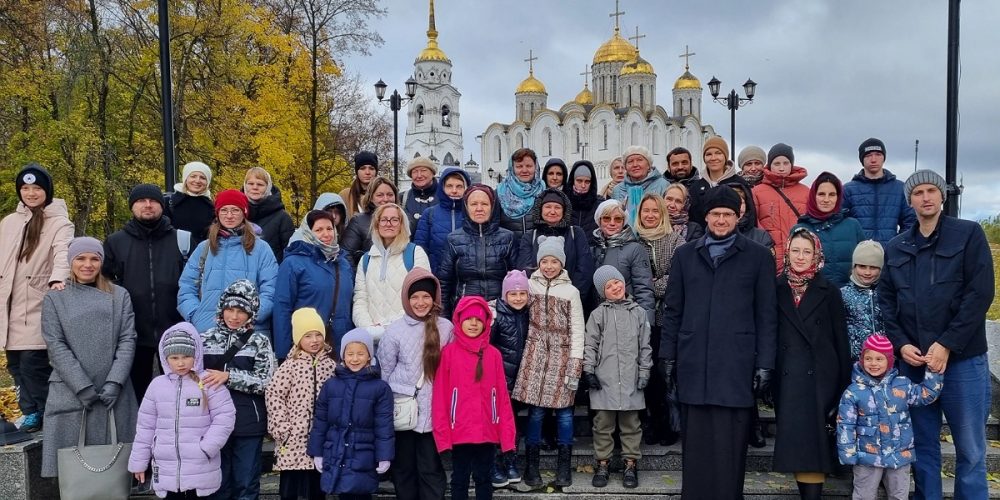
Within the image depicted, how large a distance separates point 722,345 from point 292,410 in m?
2.77

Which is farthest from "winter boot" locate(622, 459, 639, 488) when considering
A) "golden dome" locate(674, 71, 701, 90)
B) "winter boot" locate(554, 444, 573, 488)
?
"golden dome" locate(674, 71, 701, 90)

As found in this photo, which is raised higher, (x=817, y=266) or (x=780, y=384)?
(x=817, y=266)

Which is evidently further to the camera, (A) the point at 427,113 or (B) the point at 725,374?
(A) the point at 427,113

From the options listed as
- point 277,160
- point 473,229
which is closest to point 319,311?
point 473,229

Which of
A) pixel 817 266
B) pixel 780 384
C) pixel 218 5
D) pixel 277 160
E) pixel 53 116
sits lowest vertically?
pixel 780 384

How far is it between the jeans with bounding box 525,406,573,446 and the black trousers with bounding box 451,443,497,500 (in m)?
0.40

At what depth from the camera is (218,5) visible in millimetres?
15008

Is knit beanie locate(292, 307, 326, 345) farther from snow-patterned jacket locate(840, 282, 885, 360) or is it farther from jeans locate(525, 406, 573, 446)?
snow-patterned jacket locate(840, 282, 885, 360)

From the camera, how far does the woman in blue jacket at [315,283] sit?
4.65m

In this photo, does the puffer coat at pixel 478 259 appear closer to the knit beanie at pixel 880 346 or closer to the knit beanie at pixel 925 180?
the knit beanie at pixel 880 346

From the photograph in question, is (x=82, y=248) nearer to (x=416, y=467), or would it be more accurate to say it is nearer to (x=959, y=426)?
(x=416, y=467)

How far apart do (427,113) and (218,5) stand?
5144 centimetres

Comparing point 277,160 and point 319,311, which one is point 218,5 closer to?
point 277,160

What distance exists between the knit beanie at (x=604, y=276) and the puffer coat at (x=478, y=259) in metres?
0.64
